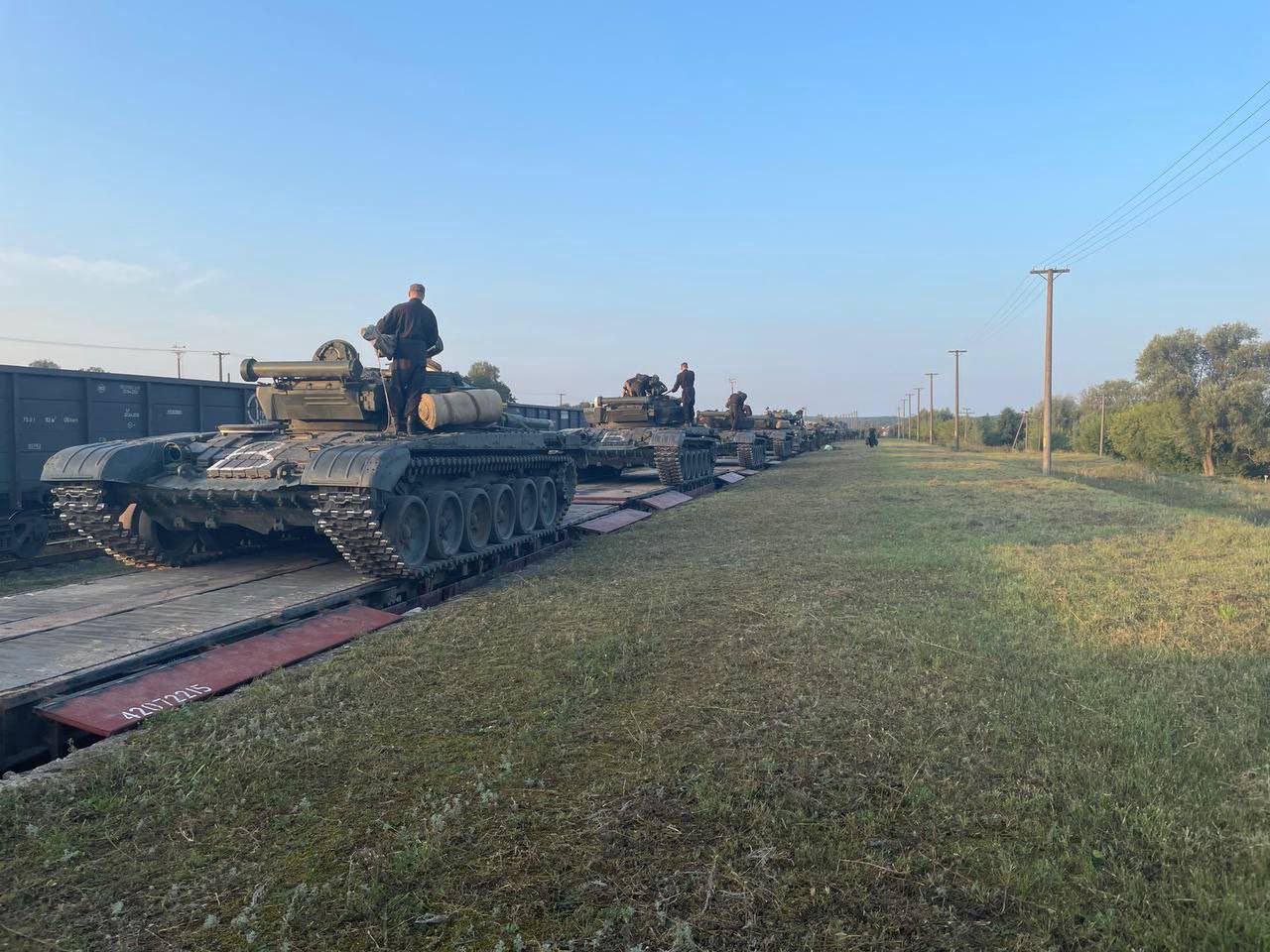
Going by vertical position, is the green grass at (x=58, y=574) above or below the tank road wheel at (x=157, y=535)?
below

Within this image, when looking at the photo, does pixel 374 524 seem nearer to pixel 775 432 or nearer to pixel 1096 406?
pixel 775 432

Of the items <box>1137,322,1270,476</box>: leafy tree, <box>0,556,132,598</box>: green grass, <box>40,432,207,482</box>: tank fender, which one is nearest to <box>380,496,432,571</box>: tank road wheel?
<box>40,432,207,482</box>: tank fender

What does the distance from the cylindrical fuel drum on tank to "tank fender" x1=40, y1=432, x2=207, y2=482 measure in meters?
3.06

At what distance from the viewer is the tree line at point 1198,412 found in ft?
155

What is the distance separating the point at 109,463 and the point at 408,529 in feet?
10.9

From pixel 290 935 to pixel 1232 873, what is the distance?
3.60 m

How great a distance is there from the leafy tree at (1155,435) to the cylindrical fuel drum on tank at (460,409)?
5018cm

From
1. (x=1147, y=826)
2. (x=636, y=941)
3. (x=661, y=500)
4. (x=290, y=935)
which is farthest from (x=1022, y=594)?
(x=661, y=500)

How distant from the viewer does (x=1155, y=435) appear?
5209 centimetres

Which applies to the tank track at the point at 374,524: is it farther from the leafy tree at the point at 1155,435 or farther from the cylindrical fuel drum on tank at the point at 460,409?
the leafy tree at the point at 1155,435

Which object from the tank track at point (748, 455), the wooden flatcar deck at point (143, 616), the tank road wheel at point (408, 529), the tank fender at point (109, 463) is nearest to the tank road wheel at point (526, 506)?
the wooden flatcar deck at point (143, 616)

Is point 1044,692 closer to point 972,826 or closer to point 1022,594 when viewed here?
point 972,826

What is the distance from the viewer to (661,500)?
19047 millimetres

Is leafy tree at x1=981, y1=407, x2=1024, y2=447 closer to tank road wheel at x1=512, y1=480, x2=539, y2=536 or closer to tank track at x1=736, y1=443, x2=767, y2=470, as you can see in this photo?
tank track at x1=736, y1=443, x2=767, y2=470
